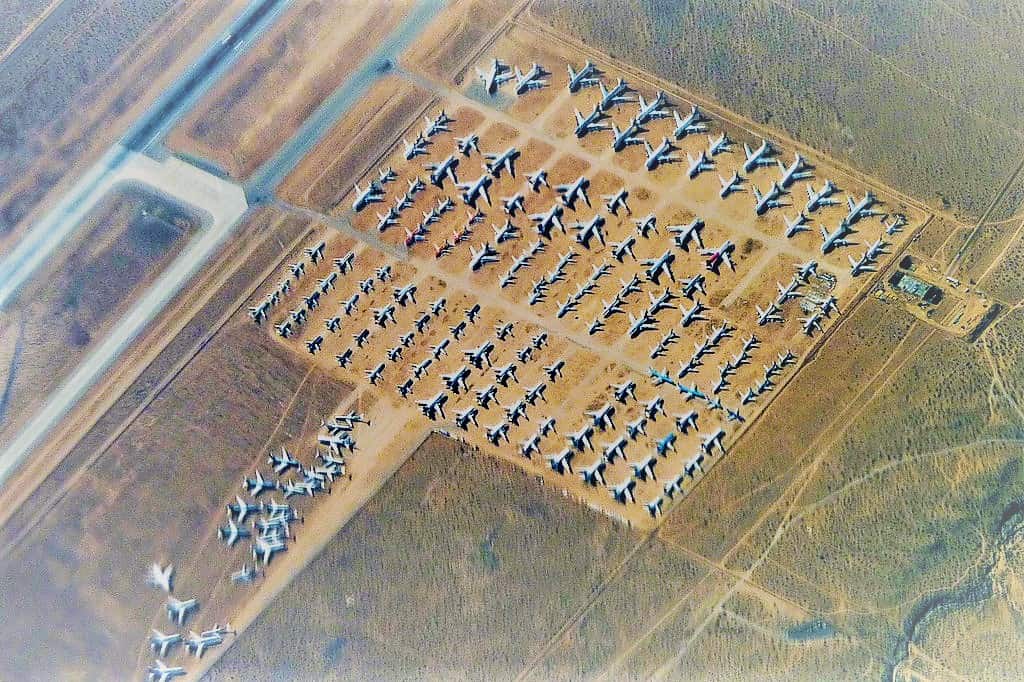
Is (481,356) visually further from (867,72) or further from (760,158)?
(867,72)

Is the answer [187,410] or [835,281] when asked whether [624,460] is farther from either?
[187,410]

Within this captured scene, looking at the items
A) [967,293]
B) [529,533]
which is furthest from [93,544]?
[967,293]

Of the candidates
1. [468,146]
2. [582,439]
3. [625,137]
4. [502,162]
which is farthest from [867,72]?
[582,439]

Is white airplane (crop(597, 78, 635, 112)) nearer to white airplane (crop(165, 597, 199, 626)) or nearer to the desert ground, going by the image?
the desert ground

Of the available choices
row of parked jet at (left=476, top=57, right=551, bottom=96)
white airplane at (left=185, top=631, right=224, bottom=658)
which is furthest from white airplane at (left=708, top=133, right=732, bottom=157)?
white airplane at (left=185, top=631, right=224, bottom=658)

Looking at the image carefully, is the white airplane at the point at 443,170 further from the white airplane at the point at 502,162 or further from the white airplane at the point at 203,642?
the white airplane at the point at 203,642
